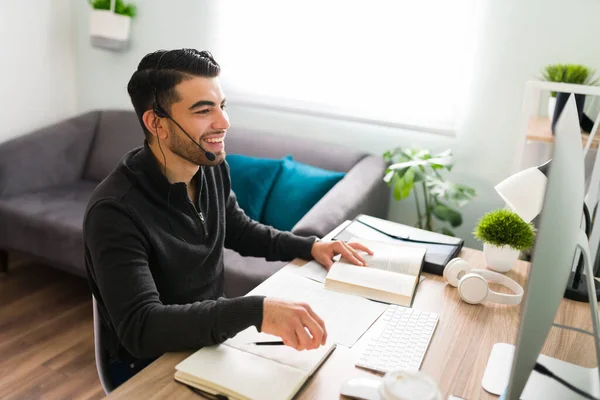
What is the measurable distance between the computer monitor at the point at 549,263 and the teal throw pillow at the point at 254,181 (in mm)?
1918

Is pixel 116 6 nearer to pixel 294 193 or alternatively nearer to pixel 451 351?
pixel 294 193

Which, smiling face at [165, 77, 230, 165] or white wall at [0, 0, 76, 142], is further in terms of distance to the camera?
white wall at [0, 0, 76, 142]

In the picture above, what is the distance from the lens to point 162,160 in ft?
4.65

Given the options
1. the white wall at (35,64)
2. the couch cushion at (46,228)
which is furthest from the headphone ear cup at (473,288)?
the white wall at (35,64)

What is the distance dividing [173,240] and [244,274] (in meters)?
0.93

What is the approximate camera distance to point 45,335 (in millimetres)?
2500

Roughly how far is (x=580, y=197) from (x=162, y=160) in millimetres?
919

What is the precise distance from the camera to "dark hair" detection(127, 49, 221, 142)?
4.52 ft

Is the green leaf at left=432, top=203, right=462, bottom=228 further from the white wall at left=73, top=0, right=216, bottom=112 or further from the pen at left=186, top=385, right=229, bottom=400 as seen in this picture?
the pen at left=186, top=385, right=229, bottom=400

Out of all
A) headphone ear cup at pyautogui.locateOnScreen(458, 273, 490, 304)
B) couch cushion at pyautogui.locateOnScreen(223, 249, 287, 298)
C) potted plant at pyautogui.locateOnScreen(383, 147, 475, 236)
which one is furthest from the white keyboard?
potted plant at pyautogui.locateOnScreen(383, 147, 475, 236)

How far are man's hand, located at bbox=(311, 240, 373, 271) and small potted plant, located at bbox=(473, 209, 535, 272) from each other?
319mm

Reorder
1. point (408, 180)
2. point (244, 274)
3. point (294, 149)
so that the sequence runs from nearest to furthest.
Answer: point (244, 274) → point (408, 180) → point (294, 149)

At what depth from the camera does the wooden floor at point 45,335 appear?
218cm

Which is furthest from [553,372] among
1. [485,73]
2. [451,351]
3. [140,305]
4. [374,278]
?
[485,73]
